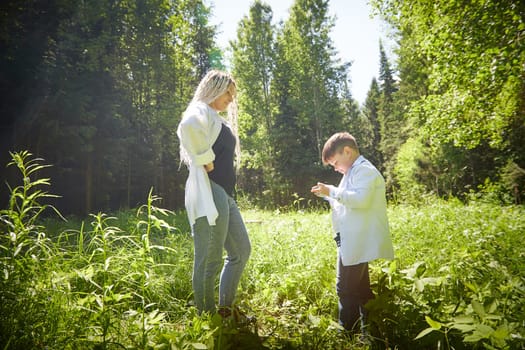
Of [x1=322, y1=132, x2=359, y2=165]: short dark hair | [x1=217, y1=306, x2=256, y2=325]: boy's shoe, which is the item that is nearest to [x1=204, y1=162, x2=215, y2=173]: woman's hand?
[x1=322, y1=132, x2=359, y2=165]: short dark hair

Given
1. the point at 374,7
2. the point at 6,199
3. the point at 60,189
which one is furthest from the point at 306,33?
the point at 6,199

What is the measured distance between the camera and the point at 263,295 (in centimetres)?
309

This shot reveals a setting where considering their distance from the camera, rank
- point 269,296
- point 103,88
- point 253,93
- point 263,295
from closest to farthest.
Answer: point 269,296 → point 263,295 → point 103,88 → point 253,93

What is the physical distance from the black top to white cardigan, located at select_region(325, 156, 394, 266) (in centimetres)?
86

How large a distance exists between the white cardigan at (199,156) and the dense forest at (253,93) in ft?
14.3

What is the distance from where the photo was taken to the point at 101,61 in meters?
12.8

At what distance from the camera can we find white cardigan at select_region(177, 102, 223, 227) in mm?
2199

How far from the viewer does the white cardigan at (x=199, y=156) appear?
7.22ft

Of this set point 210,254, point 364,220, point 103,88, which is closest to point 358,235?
point 364,220

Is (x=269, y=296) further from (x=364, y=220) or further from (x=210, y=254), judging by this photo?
(x=364, y=220)

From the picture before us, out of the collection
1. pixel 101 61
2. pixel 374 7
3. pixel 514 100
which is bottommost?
pixel 514 100

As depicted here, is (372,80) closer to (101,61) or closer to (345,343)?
(101,61)

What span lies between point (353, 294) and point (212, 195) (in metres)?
1.28

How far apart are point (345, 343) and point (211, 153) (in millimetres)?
1653
